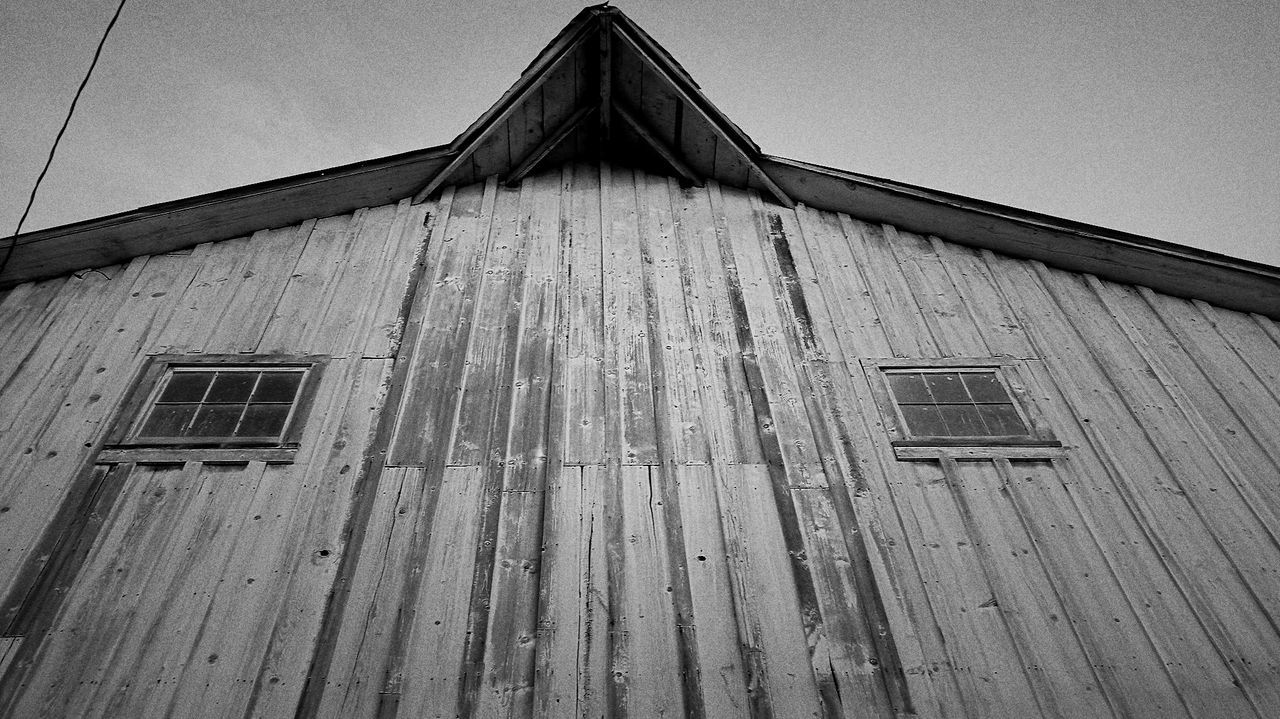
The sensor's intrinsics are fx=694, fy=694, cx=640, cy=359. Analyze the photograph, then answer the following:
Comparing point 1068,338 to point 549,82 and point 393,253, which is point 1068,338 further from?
point 393,253

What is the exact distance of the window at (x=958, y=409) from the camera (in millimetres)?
4652

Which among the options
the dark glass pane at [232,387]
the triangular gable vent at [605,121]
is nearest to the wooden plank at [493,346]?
the triangular gable vent at [605,121]

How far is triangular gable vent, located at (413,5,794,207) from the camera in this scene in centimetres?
638

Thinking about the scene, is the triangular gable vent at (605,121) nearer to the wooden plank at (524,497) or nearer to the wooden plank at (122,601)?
the wooden plank at (524,497)

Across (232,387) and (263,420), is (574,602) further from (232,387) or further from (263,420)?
(232,387)

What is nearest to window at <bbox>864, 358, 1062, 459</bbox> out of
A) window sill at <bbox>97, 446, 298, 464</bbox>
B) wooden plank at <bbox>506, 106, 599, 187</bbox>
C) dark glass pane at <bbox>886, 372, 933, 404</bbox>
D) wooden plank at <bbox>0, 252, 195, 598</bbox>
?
dark glass pane at <bbox>886, 372, 933, 404</bbox>

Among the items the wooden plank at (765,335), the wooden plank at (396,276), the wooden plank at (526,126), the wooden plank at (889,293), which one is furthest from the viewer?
the wooden plank at (526,126)

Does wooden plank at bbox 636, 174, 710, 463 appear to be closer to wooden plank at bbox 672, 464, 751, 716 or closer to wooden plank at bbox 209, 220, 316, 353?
wooden plank at bbox 672, 464, 751, 716

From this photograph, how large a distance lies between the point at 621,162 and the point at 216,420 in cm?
427

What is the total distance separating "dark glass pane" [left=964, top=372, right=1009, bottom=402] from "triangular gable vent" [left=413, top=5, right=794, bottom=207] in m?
2.36

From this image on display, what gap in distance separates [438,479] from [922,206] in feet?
15.3

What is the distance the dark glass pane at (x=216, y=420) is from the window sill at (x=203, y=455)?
15cm

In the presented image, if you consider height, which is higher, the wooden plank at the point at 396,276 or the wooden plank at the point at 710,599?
the wooden plank at the point at 396,276

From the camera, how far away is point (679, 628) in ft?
12.3
